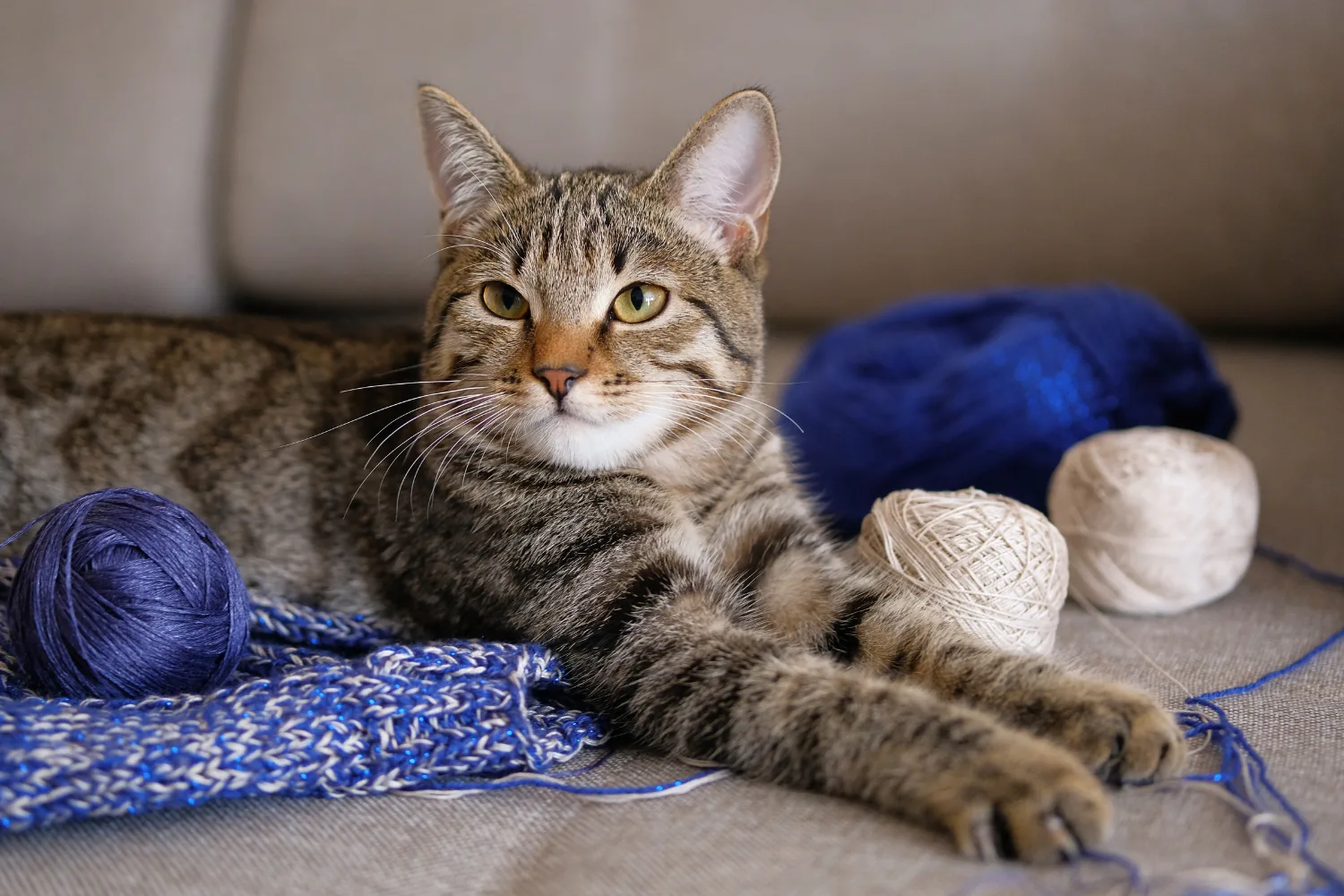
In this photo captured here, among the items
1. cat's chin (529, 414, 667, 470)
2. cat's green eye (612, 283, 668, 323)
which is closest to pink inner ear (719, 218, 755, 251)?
cat's green eye (612, 283, 668, 323)

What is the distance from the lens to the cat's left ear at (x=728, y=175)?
1327 mm

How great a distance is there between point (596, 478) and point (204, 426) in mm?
647

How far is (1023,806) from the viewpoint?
0.86 m

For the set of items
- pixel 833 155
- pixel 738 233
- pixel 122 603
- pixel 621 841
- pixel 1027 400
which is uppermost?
pixel 833 155

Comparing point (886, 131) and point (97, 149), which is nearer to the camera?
point (886, 131)

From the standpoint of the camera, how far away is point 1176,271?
2.12 m

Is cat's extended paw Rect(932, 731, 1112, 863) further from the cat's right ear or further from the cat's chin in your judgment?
the cat's right ear

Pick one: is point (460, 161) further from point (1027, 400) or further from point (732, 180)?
point (1027, 400)

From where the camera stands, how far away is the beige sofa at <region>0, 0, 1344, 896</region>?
1944 millimetres

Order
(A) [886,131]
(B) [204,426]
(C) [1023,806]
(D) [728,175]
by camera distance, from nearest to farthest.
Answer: (C) [1023,806] < (D) [728,175] < (B) [204,426] < (A) [886,131]

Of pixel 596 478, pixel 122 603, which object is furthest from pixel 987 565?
pixel 122 603

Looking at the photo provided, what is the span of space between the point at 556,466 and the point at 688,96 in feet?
4.18

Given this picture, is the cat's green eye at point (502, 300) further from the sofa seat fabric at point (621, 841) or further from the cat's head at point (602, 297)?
the sofa seat fabric at point (621, 841)

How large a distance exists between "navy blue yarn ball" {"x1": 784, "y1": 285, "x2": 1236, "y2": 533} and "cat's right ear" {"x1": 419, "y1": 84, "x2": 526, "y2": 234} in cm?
62
